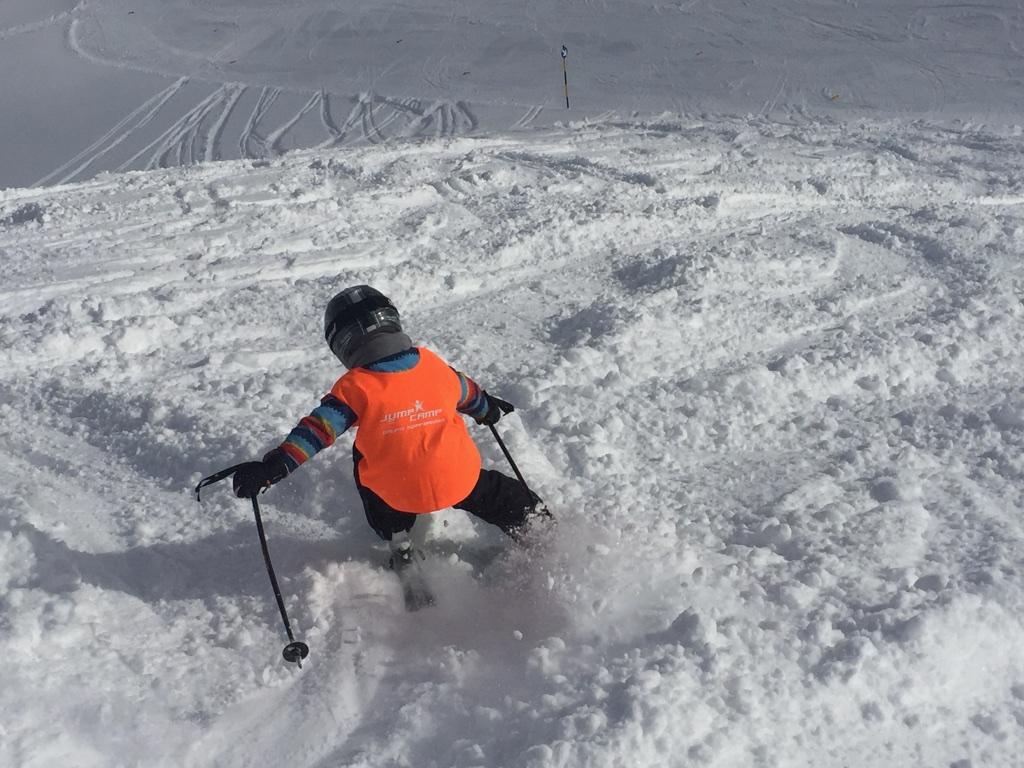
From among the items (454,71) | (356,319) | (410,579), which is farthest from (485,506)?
(454,71)

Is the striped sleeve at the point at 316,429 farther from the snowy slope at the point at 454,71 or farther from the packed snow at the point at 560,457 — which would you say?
the snowy slope at the point at 454,71

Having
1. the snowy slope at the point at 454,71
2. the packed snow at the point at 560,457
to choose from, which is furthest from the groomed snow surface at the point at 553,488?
the snowy slope at the point at 454,71

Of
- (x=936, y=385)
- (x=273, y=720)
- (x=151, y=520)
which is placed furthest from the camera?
(x=936, y=385)

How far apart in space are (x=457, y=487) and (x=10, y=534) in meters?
1.94

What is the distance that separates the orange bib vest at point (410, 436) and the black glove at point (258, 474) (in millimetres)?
306

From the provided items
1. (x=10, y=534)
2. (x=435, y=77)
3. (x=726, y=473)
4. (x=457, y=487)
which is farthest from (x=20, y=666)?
(x=435, y=77)

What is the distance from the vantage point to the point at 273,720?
10.00 ft

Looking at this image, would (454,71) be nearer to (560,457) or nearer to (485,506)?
(560,457)

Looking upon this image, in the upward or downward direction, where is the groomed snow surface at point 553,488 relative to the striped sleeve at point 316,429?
downward

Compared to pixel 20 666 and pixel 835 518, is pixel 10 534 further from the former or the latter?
pixel 835 518

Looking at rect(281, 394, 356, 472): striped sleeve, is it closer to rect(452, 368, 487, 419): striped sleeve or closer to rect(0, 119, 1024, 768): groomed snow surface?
rect(452, 368, 487, 419): striped sleeve

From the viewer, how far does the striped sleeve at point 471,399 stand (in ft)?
12.0

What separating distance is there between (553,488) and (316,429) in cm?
130

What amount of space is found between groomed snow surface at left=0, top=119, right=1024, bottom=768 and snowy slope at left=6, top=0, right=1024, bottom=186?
5.63 metres
